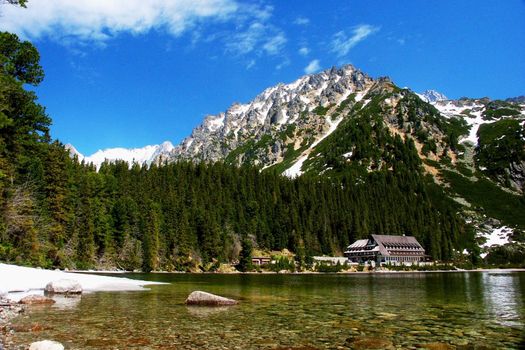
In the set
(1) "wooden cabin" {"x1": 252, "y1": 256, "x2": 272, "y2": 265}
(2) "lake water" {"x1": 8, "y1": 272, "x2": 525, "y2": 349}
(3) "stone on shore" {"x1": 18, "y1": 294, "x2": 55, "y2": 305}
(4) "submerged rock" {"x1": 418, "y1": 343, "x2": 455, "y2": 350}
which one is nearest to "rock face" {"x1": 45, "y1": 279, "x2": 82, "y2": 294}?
(2) "lake water" {"x1": 8, "y1": 272, "x2": 525, "y2": 349}

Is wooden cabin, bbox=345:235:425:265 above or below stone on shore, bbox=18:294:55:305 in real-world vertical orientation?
above

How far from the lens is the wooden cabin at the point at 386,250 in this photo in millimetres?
161875

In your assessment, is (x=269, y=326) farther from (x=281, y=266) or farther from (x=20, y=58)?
(x=281, y=266)

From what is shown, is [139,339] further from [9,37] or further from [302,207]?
[302,207]

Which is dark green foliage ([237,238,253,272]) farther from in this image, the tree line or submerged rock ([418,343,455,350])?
submerged rock ([418,343,455,350])

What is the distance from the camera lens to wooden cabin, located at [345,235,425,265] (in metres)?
162

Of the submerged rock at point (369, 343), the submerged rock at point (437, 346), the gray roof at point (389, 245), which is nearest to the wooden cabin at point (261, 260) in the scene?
the gray roof at point (389, 245)

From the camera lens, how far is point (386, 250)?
167375 mm

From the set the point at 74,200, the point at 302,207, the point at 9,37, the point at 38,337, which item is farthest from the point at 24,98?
the point at 302,207

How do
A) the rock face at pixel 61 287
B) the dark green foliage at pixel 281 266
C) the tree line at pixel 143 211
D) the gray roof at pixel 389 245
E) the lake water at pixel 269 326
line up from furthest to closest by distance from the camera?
the gray roof at pixel 389 245 → the dark green foliage at pixel 281 266 → the tree line at pixel 143 211 → the rock face at pixel 61 287 → the lake water at pixel 269 326

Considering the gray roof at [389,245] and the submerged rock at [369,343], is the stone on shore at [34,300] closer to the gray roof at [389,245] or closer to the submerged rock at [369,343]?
the submerged rock at [369,343]

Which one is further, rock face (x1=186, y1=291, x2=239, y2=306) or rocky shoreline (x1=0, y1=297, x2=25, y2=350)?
rock face (x1=186, y1=291, x2=239, y2=306)

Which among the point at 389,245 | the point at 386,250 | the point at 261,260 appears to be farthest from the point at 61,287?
the point at 389,245

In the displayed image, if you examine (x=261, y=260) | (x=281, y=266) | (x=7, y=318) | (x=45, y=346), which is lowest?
(x=281, y=266)
